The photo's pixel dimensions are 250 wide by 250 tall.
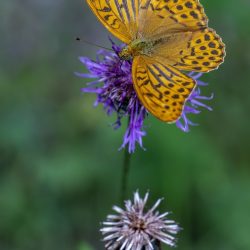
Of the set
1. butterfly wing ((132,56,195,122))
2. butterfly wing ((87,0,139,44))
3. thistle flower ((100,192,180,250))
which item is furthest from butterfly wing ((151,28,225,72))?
thistle flower ((100,192,180,250))

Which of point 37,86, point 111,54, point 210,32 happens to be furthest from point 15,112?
point 210,32

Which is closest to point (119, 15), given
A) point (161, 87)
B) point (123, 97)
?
point (123, 97)

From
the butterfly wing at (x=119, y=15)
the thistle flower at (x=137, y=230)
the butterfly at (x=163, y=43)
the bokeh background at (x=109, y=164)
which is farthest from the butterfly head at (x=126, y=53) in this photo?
the bokeh background at (x=109, y=164)

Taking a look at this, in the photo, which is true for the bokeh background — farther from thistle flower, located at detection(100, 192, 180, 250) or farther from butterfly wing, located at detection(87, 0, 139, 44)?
thistle flower, located at detection(100, 192, 180, 250)

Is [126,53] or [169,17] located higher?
[169,17]

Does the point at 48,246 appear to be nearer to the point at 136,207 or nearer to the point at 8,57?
the point at 136,207

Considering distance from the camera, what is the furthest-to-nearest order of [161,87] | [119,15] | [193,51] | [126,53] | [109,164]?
[109,164]
[119,15]
[126,53]
[193,51]
[161,87]

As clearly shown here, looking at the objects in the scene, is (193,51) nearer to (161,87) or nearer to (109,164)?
(161,87)

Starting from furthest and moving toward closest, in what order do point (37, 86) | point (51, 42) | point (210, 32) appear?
point (51, 42), point (37, 86), point (210, 32)
